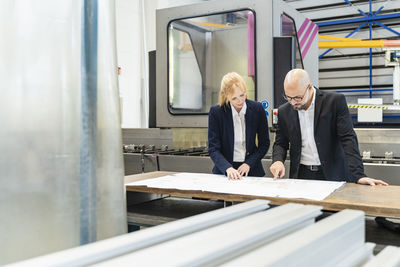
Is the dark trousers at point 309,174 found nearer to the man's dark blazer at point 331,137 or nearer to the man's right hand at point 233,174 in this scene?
the man's dark blazer at point 331,137

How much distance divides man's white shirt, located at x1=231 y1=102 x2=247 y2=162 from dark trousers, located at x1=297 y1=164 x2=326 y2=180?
34 cm

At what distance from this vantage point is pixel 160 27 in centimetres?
351

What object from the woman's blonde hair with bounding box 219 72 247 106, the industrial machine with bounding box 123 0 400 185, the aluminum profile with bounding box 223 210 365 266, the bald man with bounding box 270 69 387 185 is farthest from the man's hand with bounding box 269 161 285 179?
the aluminum profile with bounding box 223 210 365 266

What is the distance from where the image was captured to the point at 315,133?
7.02 feet

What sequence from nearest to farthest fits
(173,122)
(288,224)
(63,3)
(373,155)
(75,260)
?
(75,260)
(288,224)
(63,3)
(373,155)
(173,122)

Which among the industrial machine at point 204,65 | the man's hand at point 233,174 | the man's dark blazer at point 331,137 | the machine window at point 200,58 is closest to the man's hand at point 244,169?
the man's hand at point 233,174

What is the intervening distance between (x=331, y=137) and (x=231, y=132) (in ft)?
1.84

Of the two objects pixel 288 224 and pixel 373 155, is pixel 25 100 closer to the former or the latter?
pixel 288 224

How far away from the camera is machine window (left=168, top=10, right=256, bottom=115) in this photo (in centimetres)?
333

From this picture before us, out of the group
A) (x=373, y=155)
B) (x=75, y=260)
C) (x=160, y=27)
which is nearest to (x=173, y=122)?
(x=160, y=27)

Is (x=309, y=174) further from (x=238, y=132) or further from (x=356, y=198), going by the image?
(x=356, y=198)

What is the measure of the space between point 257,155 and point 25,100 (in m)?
1.74

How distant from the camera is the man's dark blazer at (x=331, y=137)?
2.05 m

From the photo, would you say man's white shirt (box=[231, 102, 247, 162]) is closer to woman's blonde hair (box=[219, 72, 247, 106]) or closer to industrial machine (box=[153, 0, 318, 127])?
woman's blonde hair (box=[219, 72, 247, 106])
